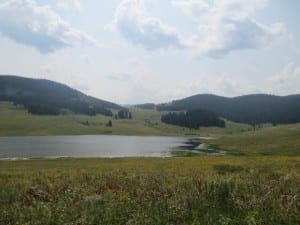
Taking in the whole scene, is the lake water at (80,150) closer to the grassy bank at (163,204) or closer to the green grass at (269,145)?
the green grass at (269,145)

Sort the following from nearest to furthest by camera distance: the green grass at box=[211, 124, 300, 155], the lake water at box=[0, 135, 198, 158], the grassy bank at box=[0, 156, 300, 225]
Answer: the grassy bank at box=[0, 156, 300, 225], the lake water at box=[0, 135, 198, 158], the green grass at box=[211, 124, 300, 155]

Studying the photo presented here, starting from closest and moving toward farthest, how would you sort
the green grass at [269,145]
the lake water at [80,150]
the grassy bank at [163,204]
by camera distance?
the grassy bank at [163,204] → the lake water at [80,150] → the green grass at [269,145]

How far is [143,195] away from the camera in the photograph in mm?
15680

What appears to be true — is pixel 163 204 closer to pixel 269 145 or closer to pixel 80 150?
pixel 80 150

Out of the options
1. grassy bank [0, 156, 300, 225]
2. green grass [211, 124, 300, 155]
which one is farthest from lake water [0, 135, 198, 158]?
grassy bank [0, 156, 300, 225]

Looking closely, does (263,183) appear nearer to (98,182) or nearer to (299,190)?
(299,190)

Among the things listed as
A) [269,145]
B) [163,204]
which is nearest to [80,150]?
[269,145]

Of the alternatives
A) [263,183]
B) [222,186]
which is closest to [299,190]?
[263,183]

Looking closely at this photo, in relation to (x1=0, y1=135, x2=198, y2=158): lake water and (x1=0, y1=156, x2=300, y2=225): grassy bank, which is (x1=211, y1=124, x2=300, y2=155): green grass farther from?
(x1=0, y1=156, x2=300, y2=225): grassy bank

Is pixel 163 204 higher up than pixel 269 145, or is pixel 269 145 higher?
pixel 269 145

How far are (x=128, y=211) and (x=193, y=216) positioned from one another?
209 centimetres

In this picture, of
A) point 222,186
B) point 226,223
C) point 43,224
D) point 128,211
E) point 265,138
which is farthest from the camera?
point 265,138

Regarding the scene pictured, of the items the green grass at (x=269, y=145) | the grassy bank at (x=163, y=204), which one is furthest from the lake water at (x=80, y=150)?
the grassy bank at (x=163, y=204)

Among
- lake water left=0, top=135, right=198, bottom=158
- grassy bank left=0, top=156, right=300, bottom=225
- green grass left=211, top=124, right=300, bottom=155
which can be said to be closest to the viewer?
grassy bank left=0, top=156, right=300, bottom=225
